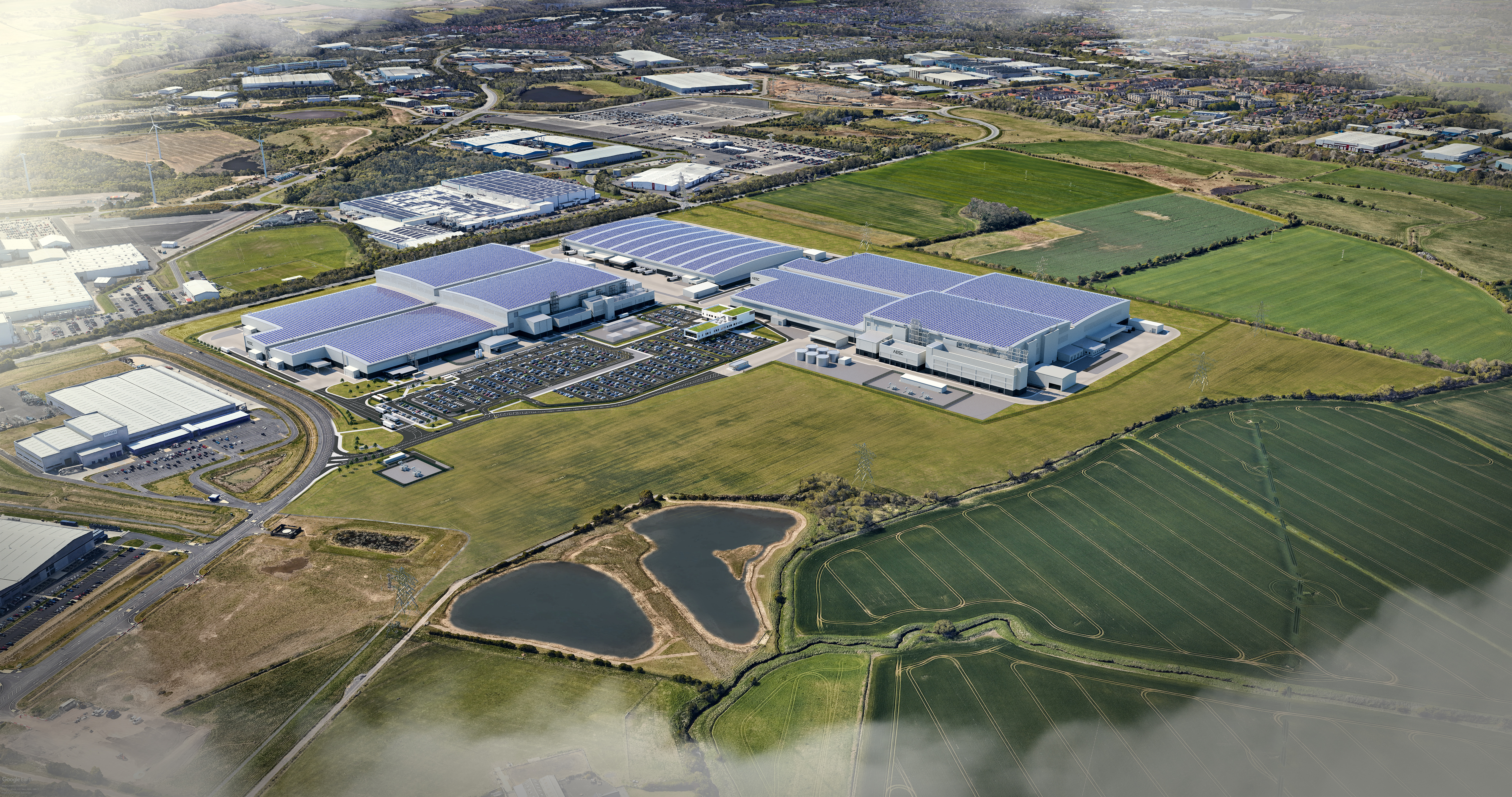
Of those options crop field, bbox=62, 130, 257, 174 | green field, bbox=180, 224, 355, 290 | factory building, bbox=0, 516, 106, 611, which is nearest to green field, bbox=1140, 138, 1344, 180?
green field, bbox=180, 224, 355, 290

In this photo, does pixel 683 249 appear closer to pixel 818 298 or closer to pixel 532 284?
pixel 532 284

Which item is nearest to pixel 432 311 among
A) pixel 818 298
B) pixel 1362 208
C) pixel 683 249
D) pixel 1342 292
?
pixel 683 249

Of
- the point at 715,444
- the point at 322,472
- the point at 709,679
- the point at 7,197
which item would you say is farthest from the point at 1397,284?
the point at 7,197

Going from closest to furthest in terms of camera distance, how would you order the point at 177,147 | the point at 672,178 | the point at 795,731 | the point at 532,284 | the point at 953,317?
the point at 795,731 < the point at 953,317 < the point at 532,284 < the point at 672,178 < the point at 177,147

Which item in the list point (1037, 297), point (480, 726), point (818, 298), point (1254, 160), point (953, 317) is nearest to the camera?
point (480, 726)

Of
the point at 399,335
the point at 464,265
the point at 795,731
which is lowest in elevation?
the point at 795,731

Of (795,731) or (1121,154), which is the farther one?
(1121,154)

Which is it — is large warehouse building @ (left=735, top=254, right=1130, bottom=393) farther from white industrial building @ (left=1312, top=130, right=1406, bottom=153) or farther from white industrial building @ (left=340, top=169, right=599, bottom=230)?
white industrial building @ (left=1312, top=130, right=1406, bottom=153)
